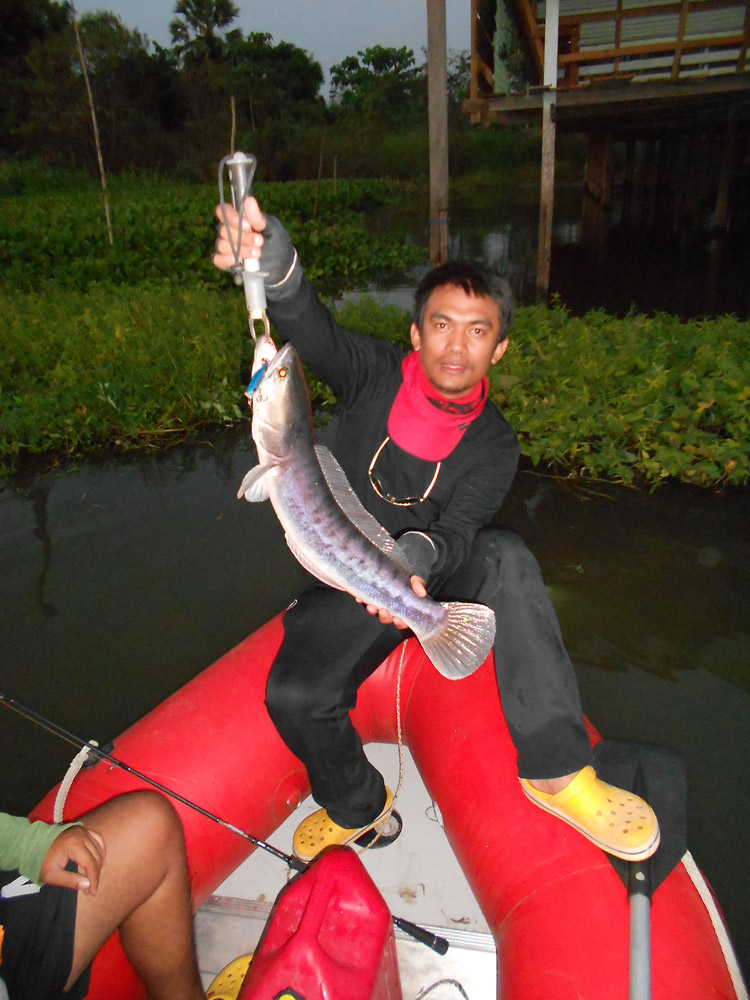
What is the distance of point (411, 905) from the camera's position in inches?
106

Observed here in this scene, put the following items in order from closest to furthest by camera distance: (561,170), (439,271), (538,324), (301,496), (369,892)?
(369,892), (301,496), (439,271), (538,324), (561,170)

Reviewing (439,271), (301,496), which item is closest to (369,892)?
(301,496)

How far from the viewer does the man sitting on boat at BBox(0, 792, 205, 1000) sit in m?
1.94

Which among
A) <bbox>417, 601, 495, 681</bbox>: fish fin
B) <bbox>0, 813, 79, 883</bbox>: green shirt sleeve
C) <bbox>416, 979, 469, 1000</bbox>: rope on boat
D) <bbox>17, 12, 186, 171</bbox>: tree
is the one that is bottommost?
<bbox>416, 979, 469, 1000</bbox>: rope on boat

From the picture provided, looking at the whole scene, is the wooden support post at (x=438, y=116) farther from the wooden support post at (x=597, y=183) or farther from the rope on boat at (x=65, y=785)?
the wooden support post at (x=597, y=183)

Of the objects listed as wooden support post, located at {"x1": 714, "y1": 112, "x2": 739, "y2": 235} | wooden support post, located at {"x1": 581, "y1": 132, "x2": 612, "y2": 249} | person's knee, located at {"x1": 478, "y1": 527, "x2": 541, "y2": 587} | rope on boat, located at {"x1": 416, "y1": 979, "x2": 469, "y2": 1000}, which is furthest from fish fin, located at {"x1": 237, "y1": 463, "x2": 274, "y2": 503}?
wooden support post, located at {"x1": 581, "y1": 132, "x2": 612, "y2": 249}

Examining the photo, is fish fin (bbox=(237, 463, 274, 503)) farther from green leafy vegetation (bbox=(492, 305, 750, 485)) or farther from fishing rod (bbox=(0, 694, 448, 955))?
green leafy vegetation (bbox=(492, 305, 750, 485))

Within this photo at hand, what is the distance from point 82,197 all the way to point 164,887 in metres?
20.7

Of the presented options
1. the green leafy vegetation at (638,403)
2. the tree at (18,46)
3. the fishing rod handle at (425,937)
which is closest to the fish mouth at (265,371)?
the fishing rod handle at (425,937)

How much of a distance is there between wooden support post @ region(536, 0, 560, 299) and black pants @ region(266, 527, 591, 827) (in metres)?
10.3

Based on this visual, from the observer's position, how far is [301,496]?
87.9 inches

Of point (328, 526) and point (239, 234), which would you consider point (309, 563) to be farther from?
point (239, 234)

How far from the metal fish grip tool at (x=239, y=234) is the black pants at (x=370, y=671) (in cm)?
126

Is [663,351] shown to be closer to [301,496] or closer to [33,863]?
[301,496]
